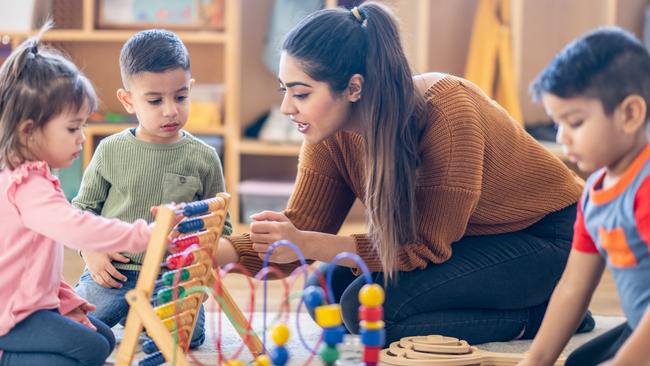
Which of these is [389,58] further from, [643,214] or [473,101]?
[643,214]

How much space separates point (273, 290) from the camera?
9.62 ft

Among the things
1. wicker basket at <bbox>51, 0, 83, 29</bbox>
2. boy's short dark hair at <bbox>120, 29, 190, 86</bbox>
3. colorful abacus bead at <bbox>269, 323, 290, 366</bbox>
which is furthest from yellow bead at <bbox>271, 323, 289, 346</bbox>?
wicker basket at <bbox>51, 0, 83, 29</bbox>

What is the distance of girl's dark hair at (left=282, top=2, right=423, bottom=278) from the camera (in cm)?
192

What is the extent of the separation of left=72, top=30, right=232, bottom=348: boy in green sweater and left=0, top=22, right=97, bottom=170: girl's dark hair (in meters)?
0.37

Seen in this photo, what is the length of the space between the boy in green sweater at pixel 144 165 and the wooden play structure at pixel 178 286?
26 centimetres

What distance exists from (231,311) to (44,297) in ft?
1.23

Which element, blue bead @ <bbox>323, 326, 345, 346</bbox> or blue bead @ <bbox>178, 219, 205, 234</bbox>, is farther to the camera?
blue bead @ <bbox>178, 219, 205, 234</bbox>

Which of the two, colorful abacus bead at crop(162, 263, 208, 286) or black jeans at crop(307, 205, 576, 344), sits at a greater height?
colorful abacus bead at crop(162, 263, 208, 286)

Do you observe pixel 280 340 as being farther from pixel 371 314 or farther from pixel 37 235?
pixel 37 235

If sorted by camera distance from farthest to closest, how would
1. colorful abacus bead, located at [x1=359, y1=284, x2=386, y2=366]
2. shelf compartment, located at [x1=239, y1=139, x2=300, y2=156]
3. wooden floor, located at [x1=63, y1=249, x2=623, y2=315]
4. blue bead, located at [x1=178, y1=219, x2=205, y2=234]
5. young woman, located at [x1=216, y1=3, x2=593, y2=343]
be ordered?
shelf compartment, located at [x1=239, y1=139, x2=300, y2=156] < wooden floor, located at [x1=63, y1=249, x2=623, y2=315] < young woman, located at [x1=216, y1=3, x2=593, y2=343] < blue bead, located at [x1=178, y1=219, x2=205, y2=234] < colorful abacus bead, located at [x1=359, y1=284, x2=386, y2=366]

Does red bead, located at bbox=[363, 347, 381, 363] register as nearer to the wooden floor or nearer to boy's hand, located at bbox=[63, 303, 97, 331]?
boy's hand, located at bbox=[63, 303, 97, 331]

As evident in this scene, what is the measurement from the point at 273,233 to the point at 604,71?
74 centimetres

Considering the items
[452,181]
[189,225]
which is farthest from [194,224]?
[452,181]

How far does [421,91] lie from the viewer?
205 cm
